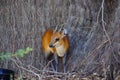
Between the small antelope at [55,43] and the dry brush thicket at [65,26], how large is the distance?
13 cm

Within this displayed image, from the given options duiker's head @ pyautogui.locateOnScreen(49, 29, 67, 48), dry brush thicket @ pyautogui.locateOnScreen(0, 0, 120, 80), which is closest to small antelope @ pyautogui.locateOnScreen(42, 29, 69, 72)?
duiker's head @ pyautogui.locateOnScreen(49, 29, 67, 48)

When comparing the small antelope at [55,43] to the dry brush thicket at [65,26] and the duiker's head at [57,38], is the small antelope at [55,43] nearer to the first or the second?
the duiker's head at [57,38]

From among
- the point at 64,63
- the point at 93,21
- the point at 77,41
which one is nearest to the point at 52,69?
the point at 64,63

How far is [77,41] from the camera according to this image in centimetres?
532

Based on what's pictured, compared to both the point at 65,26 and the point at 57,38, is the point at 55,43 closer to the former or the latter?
the point at 57,38

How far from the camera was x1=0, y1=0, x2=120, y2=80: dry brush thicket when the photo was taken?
503 cm

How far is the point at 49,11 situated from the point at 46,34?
35 centimetres

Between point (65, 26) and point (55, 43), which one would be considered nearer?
point (55, 43)

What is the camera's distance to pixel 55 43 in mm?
5145

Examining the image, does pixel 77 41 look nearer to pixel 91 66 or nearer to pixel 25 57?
pixel 91 66

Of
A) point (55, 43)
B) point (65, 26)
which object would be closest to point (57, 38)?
point (55, 43)

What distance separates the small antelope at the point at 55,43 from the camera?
514 cm

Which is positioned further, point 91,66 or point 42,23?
point 42,23

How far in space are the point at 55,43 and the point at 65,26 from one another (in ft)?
1.09
